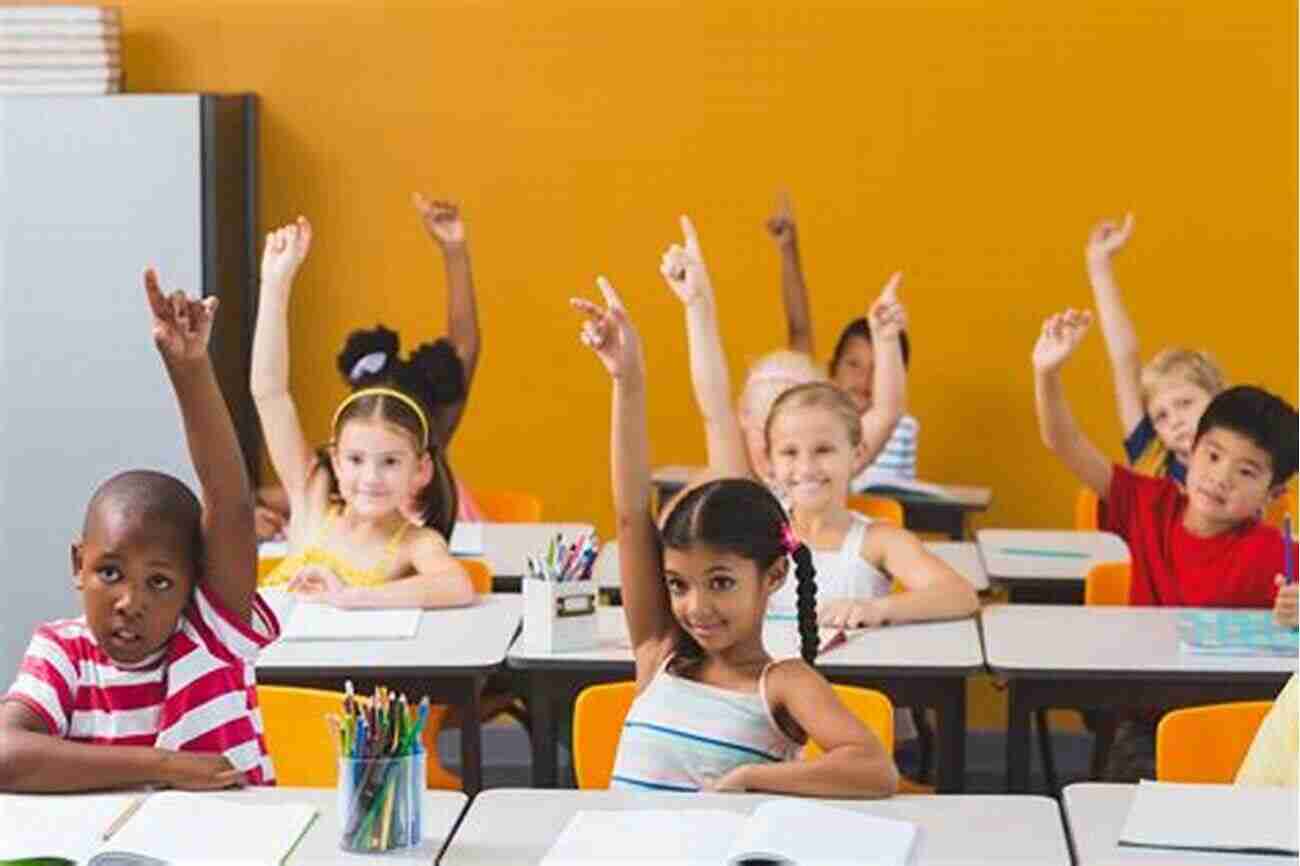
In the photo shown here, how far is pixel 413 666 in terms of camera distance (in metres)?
4.45

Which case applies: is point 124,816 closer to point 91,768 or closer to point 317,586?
point 91,768

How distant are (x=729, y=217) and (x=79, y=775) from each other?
4220 millimetres

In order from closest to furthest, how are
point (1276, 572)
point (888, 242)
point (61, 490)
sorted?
point (1276, 572) → point (61, 490) → point (888, 242)

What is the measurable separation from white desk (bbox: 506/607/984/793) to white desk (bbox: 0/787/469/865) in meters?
1.11

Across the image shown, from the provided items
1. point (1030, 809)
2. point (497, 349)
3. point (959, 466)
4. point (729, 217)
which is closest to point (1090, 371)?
point (959, 466)

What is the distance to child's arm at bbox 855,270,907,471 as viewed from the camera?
20.2 ft

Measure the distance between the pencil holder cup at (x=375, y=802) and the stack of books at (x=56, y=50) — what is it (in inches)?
165

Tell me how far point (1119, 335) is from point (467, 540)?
6.16 ft

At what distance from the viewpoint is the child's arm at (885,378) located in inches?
243

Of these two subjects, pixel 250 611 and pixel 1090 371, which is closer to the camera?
pixel 250 611

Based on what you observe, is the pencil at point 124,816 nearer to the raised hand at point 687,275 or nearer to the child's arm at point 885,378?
the raised hand at point 687,275

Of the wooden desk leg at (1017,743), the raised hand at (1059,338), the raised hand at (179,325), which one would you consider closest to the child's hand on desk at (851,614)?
the wooden desk leg at (1017,743)

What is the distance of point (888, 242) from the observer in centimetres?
731

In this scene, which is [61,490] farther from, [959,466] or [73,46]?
[959,466]
